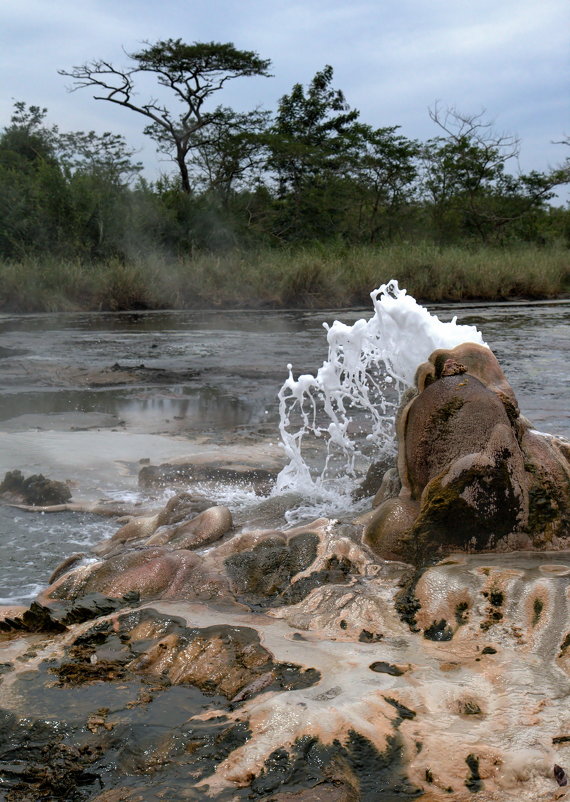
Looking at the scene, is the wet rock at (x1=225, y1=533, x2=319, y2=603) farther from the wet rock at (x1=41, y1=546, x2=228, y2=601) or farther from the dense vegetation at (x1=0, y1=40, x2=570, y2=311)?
the dense vegetation at (x1=0, y1=40, x2=570, y2=311)

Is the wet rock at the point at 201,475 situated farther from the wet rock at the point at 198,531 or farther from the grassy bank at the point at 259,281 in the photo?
the grassy bank at the point at 259,281

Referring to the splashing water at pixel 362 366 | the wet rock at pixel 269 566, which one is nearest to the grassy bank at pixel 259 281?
the splashing water at pixel 362 366

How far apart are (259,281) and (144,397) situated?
10380mm

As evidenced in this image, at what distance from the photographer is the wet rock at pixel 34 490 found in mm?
4293

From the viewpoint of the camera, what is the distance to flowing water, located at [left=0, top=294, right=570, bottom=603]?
411 centimetres

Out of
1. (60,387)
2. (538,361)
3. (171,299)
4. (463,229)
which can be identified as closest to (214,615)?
(60,387)

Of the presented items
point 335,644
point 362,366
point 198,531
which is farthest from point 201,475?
point 335,644

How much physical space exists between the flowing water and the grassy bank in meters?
2.70

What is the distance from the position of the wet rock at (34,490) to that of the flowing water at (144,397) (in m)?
0.14

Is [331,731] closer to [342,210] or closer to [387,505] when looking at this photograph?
[387,505]

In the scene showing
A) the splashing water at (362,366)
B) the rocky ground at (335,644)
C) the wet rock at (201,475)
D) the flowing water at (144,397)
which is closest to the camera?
the rocky ground at (335,644)

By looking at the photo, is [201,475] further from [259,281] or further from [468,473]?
[259,281]

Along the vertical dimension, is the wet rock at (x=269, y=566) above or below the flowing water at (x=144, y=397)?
below

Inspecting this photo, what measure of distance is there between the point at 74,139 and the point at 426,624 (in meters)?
28.9
